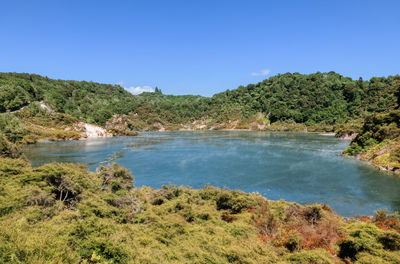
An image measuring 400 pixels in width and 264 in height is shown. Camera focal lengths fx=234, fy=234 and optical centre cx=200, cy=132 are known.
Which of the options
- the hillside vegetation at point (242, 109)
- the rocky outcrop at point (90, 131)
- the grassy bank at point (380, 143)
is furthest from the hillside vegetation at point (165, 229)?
the rocky outcrop at point (90, 131)

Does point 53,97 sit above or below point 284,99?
below

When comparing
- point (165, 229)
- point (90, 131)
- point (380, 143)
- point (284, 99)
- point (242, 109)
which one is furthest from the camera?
point (242, 109)

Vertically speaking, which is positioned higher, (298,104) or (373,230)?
(298,104)

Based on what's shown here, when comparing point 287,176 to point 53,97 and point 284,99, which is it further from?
point 53,97

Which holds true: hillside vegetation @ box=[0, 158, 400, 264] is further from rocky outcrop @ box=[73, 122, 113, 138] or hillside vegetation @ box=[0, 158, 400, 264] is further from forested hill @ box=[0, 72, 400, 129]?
forested hill @ box=[0, 72, 400, 129]

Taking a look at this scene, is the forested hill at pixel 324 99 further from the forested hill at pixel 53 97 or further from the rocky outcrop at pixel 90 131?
the forested hill at pixel 53 97

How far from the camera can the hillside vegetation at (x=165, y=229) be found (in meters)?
9.56

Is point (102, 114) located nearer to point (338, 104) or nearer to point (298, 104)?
point (298, 104)

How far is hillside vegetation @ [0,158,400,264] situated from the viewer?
31.4 ft

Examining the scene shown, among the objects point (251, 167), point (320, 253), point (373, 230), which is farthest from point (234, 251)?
point (251, 167)

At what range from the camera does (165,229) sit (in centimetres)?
1455

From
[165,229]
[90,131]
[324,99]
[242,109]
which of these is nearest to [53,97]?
[90,131]

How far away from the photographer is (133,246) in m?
10.9

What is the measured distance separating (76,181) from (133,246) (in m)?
12.7
